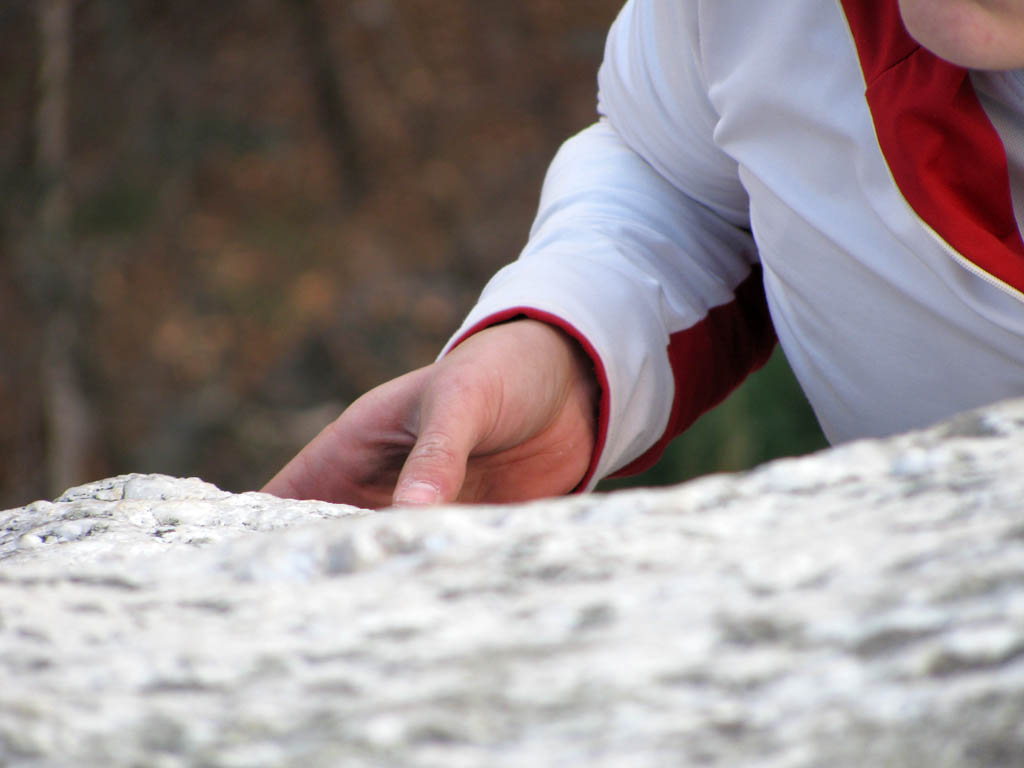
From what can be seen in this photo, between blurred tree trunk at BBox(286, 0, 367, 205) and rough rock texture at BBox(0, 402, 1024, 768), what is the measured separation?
1903 millimetres

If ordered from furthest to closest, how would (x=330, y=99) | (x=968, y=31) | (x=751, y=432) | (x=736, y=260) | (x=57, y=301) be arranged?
(x=330, y=99), (x=57, y=301), (x=751, y=432), (x=736, y=260), (x=968, y=31)

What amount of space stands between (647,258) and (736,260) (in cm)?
8

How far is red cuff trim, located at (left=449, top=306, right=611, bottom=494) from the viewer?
592 millimetres

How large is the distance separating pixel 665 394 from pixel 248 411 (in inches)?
58.9

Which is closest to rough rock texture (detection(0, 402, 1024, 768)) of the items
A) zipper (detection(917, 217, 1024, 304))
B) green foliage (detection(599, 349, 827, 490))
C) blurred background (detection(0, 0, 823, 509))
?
zipper (detection(917, 217, 1024, 304))

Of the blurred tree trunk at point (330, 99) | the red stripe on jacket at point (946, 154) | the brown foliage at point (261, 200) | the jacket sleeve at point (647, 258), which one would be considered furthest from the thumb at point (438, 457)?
the blurred tree trunk at point (330, 99)

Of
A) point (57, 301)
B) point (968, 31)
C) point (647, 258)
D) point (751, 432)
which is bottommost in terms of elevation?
point (751, 432)

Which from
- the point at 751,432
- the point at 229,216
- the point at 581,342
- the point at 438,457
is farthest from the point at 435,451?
the point at 229,216

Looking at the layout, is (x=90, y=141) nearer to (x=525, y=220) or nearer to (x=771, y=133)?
(x=525, y=220)

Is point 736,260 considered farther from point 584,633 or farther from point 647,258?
point 584,633

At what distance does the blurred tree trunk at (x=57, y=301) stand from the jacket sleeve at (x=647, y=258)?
1.54 meters

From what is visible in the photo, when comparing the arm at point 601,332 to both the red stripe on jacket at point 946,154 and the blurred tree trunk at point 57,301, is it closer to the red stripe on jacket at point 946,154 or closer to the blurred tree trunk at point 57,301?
the red stripe on jacket at point 946,154

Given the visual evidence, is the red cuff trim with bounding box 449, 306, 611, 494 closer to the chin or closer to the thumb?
the thumb

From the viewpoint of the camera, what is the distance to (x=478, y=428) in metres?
0.53
